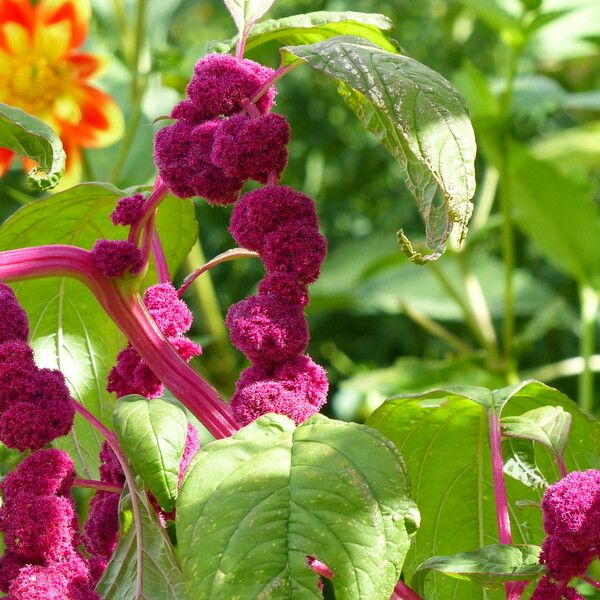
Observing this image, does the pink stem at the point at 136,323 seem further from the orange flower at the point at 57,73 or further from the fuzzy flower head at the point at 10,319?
the orange flower at the point at 57,73

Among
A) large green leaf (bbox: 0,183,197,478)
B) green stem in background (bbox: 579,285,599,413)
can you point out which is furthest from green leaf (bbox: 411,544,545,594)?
green stem in background (bbox: 579,285,599,413)

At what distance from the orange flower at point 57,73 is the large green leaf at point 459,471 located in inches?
Result: 26.6

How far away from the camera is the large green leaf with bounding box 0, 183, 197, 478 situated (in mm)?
587

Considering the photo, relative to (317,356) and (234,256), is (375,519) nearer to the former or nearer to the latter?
(234,256)

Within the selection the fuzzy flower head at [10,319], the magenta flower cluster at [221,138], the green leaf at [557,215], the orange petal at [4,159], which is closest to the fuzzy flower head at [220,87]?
the magenta flower cluster at [221,138]

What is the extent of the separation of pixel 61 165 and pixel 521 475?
0.26m

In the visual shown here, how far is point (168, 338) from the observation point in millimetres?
490

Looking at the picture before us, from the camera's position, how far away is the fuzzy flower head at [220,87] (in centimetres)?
46

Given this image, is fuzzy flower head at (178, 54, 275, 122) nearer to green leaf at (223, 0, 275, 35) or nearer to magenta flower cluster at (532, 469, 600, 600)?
green leaf at (223, 0, 275, 35)

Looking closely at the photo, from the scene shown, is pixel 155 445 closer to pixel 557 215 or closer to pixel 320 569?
pixel 320 569

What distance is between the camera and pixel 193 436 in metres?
0.47

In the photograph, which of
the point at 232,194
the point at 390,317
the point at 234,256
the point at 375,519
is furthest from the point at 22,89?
the point at 390,317

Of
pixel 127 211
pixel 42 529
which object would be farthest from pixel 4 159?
pixel 42 529

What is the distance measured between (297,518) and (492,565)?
10 cm
